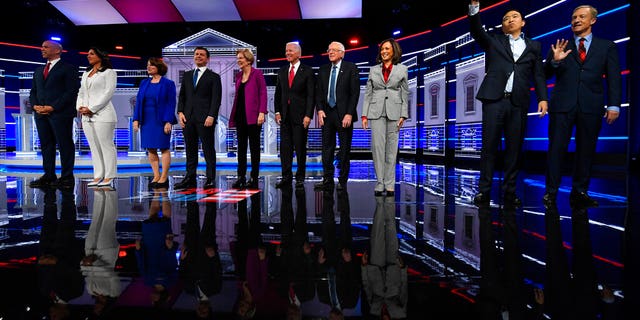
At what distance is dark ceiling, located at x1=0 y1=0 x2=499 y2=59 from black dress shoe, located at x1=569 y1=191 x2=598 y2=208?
724cm

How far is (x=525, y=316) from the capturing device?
3.31 ft

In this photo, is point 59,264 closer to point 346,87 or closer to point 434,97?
point 346,87

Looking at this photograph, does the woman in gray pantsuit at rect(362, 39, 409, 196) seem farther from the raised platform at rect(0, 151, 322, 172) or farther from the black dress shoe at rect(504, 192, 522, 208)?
the raised platform at rect(0, 151, 322, 172)

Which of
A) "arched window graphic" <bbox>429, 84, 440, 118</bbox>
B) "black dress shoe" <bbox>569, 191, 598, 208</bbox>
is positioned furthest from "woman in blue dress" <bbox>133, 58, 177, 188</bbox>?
"arched window graphic" <bbox>429, 84, 440, 118</bbox>

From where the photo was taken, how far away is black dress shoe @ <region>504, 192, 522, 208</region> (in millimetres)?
2760

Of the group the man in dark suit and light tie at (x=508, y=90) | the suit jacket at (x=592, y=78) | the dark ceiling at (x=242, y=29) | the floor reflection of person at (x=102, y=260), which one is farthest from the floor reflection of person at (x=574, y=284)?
the dark ceiling at (x=242, y=29)

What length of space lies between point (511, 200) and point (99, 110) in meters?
3.70

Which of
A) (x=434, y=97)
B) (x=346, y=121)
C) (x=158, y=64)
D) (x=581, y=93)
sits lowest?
(x=346, y=121)

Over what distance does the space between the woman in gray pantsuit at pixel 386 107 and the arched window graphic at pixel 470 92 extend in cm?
512

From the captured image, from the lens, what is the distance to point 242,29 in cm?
1243

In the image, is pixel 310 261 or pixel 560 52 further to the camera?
pixel 560 52

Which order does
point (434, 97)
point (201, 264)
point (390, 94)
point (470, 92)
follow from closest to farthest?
1. point (201, 264)
2. point (390, 94)
3. point (470, 92)
4. point (434, 97)

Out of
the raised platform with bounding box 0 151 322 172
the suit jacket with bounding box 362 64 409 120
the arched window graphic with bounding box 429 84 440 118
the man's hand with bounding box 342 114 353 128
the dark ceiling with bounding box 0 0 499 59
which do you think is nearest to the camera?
the suit jacket with bounding box 362 64 409 120

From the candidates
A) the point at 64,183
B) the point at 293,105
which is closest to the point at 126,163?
the point at 64,183
